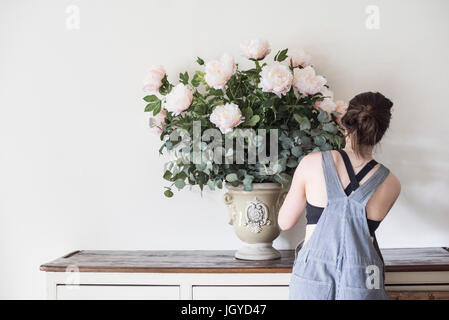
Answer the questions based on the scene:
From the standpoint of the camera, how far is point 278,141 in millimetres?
2230

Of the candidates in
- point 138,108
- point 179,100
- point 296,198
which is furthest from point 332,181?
point 138,108

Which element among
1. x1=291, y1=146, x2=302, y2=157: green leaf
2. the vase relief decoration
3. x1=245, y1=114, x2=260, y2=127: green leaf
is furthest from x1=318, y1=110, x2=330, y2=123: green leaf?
x1=245, y1=114, x2=260, y2=127: green leaf

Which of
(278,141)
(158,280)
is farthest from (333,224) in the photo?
(158,280)

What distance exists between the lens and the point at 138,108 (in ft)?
8.55

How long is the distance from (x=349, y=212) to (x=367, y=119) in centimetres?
32

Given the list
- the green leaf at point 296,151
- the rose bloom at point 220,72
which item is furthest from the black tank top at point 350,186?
the rose bloom at point 220,72

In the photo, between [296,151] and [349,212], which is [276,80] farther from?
[349,212]

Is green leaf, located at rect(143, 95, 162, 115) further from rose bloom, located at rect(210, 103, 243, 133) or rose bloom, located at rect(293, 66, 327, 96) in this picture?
rose bloom, located at rect(293, 66, 327, 96)

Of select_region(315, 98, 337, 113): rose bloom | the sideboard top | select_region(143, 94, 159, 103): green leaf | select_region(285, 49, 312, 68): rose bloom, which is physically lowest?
the sideboard top

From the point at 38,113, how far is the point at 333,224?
5.21 ft

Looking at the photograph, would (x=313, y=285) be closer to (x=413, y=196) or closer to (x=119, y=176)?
(x=413, y=196)

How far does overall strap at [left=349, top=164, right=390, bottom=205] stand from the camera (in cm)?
181

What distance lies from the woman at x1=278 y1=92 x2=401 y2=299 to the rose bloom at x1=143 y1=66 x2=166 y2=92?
0.82m

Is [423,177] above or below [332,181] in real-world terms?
below
